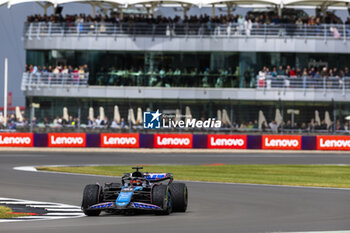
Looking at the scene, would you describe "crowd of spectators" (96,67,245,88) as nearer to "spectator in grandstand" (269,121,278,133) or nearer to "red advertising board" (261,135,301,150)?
"red advertising board" (261,135,301,150)

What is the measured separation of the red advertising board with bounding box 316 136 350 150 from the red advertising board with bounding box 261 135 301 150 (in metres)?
1.27

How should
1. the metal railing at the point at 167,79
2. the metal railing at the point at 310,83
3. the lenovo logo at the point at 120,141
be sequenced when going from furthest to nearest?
the metal railing at the point at 167,79
the metal railing at the point at 310,83
the lenovo logo at the point at 120,141

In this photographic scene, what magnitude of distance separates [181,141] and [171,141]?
62 centimetres

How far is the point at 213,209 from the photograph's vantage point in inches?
687

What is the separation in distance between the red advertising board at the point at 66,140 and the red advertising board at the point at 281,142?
1112 cm

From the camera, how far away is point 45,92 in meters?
54.8

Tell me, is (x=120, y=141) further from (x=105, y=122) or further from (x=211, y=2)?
(x=211, y=2)

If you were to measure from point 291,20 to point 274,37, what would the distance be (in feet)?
5.57

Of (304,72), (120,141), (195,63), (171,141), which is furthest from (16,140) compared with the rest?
(304,72)

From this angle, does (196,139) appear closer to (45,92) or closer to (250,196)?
(45,92)

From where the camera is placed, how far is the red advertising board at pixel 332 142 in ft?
155

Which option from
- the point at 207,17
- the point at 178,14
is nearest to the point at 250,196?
the point at 207,17

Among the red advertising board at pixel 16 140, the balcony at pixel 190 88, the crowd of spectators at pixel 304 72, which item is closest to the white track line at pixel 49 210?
the red advertising board at pixel 16 140

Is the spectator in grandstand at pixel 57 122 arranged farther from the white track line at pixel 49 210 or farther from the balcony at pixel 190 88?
the white track line at pixel 49 210
